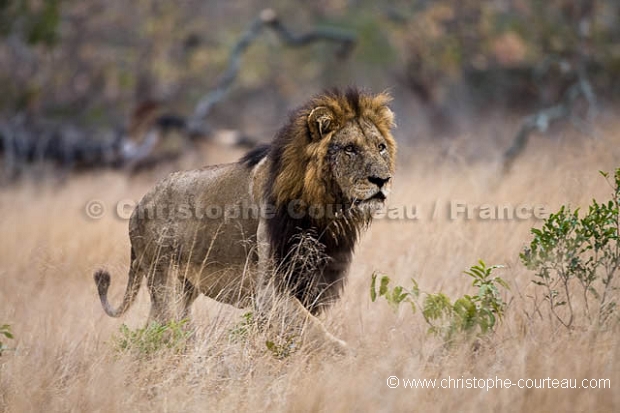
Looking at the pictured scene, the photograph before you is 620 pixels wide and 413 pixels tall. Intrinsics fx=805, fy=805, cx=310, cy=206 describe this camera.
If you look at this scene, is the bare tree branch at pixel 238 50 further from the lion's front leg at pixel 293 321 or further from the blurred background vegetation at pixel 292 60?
the lion's front leg at pixel 293 321

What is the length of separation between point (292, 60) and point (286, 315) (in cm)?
1963

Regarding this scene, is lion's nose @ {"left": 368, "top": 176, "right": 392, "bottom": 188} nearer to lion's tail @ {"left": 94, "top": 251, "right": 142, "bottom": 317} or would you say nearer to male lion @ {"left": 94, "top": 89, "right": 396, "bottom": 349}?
male lion @ {"left": 94, "top": 89, "right": 396, "bottom": 349}

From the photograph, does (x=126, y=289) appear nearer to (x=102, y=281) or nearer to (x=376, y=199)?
(x=102, y=281)

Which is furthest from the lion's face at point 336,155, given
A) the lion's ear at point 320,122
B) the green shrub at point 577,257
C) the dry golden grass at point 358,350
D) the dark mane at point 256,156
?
the green shrub at point 577,257

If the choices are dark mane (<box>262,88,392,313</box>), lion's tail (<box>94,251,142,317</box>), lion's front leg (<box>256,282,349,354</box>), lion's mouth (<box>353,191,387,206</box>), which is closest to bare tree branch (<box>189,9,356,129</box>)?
lion's tail (<box>94,251,142,317</box>)

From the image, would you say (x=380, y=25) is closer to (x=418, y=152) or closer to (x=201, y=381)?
(x=418, y=152)

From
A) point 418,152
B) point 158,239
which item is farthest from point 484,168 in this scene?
point 158,239

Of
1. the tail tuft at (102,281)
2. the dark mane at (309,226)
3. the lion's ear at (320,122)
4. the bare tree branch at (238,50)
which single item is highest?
the bare tree branch at (238,50)

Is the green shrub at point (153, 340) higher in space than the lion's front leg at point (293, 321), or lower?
lower

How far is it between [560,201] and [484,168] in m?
3.77

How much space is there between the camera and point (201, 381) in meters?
4.66

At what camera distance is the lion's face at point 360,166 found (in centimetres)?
519

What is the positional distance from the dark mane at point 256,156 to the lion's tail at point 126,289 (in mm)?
1360

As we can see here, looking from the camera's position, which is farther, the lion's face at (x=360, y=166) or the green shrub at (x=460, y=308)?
the lion's face at (x=360, y=166)
